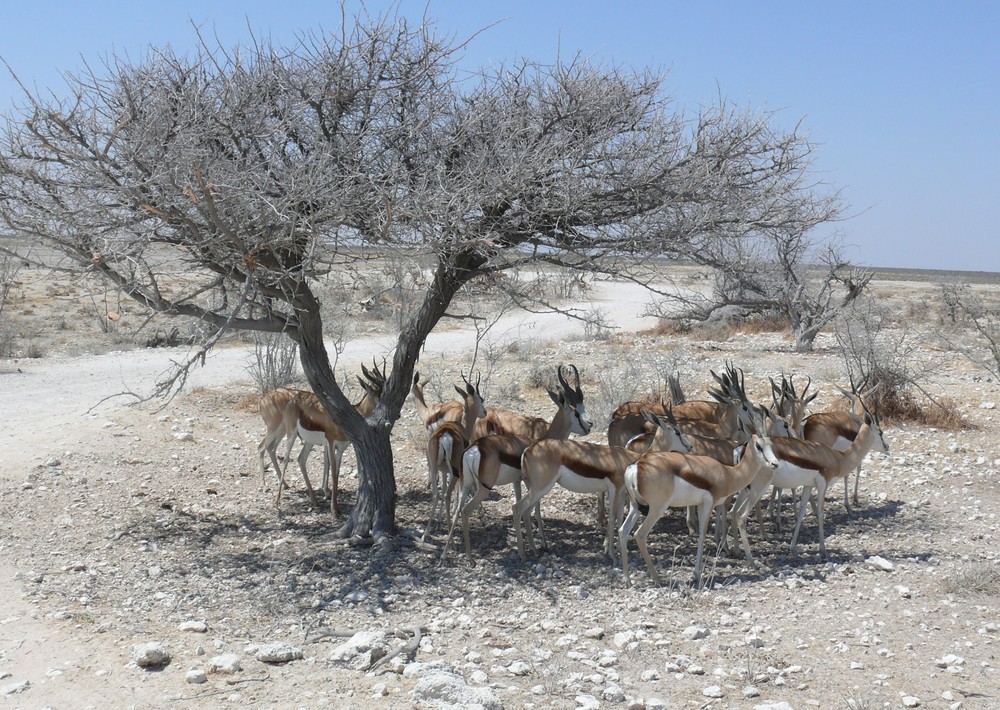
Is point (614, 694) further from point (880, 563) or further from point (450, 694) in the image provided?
point (880, 563)

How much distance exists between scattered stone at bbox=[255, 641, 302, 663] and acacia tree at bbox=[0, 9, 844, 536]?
239cm

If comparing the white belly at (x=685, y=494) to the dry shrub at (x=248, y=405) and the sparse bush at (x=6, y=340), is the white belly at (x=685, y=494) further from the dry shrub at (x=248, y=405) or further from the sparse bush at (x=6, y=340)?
the sparse bush at (x=6, y=340)

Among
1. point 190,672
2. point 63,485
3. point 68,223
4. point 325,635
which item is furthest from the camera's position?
point 63,485

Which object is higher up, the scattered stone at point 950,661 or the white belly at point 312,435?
the white belly at point 312,435

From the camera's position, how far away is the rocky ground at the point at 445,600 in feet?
18.5

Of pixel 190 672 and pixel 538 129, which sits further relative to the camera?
pixel 538 129

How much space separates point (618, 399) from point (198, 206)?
28.7ft

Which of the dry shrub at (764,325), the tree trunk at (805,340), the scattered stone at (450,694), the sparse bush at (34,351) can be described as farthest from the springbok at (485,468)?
the dry shrub at (764,325)

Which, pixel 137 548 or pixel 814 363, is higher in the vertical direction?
pixel 814 363

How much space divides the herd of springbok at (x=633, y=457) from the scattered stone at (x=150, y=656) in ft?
9.30

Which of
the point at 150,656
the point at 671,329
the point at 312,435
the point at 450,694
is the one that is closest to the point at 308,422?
the point at 312,435

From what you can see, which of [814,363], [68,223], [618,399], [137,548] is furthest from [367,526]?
[814,363]

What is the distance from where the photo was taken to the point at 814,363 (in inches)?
707

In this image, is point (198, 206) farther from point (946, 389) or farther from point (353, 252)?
point (946, 389)
